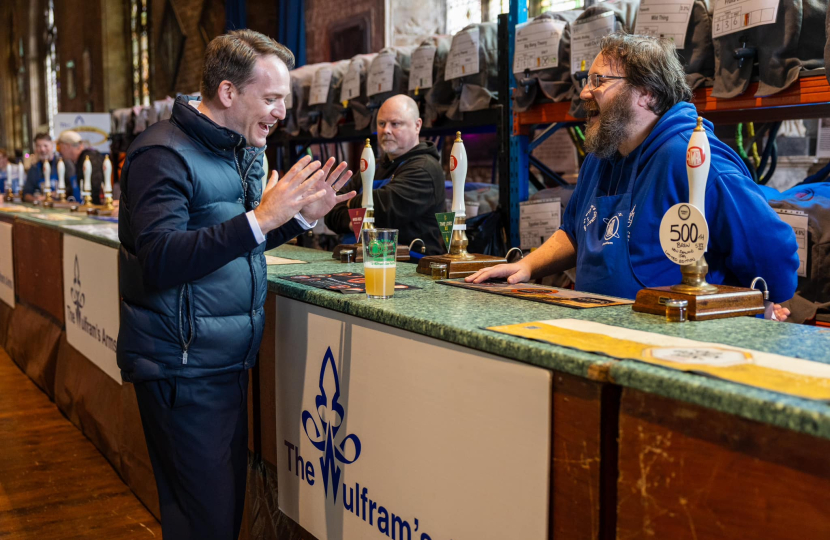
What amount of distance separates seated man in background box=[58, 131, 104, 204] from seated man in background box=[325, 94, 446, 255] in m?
4.54

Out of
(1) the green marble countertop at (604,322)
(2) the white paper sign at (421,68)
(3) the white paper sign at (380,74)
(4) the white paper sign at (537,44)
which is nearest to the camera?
(1) the green marble countertop at (604,322)

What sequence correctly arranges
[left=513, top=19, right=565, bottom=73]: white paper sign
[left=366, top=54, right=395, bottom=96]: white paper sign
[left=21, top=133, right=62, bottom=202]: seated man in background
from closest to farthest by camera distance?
[left=513, top=19, right=565, bottom=73]: white paper sign → [left=366, top=54, right=395, bottom=96]: white paper sign → [left=21, top=133, right=62, bottom=202]: seated man in background

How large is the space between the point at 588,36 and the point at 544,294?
1.71 meters

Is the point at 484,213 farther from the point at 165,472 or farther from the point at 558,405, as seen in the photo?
the point at 558,405

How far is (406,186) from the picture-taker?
12.5 feet

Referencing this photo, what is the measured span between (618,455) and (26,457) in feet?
10.9

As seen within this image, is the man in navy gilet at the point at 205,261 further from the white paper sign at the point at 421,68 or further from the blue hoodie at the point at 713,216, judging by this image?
the white paper sign at the point at 421,68

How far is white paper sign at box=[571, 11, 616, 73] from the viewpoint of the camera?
3.11 metres

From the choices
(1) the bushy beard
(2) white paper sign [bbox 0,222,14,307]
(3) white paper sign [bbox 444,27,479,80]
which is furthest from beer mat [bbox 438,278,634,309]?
(2) white paper sign [bbox 0,222,14,307]

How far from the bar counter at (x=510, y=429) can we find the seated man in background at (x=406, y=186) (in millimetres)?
1282

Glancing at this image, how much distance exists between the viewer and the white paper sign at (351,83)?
193 inches

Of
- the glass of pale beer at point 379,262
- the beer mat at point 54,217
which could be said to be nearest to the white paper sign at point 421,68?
the beer mat at point 54,217

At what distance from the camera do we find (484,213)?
419 cm

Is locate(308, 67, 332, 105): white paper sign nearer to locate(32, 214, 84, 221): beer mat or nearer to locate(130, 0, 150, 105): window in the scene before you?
locate(32, 214, 84, 221): beer mat
